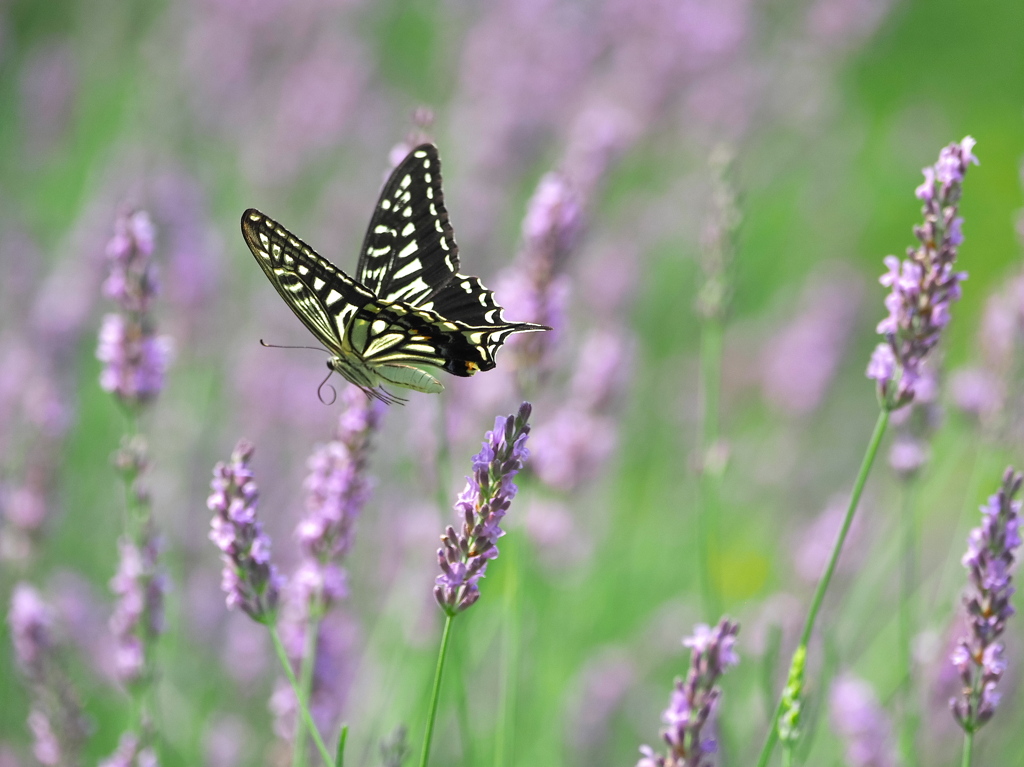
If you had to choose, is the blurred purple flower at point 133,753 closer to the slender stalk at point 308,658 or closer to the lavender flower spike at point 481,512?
the slender stalk at point 308,658

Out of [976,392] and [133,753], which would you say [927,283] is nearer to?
[976,392]

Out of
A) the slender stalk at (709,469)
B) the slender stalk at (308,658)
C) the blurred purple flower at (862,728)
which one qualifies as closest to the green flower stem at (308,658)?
the slender stalk at (308,658)

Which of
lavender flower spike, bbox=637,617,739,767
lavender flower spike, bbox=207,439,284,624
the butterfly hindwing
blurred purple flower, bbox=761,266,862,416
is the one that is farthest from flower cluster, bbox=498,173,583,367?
blurred purple flower, bbox=761,266,862,416

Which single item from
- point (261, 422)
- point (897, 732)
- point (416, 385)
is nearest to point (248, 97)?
point (261, 422)

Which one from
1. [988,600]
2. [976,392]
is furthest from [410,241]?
[976,392]

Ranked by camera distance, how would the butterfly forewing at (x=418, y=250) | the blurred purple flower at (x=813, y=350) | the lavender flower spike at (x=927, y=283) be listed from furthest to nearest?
the blurred purple flower at (x=813, y=350)
the butterfly forewing at (x=418, y=250)
the lavender flower spike at (x=927, y=283)

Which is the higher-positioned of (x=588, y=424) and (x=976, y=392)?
(x=588, y=424)

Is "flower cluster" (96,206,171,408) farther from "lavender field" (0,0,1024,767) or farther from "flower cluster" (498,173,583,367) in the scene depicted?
"flower cluster" (498,173,583,367)

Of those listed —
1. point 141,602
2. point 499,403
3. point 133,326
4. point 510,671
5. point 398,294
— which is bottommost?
point 510,671
